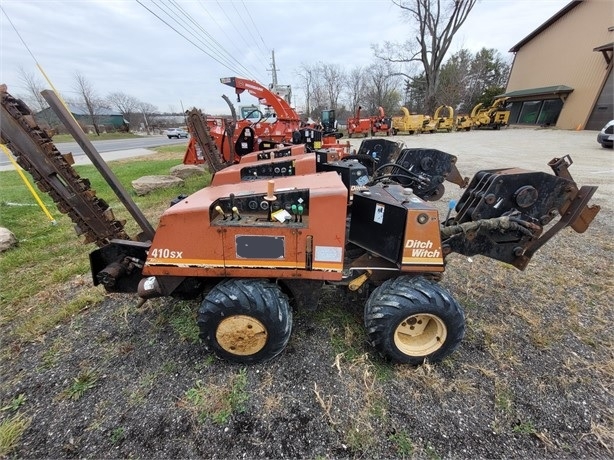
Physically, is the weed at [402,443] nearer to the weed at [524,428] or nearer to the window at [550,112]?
the weed at [524,428]

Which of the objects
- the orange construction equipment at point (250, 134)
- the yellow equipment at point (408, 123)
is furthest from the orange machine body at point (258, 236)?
the yellow equipment at point (408, 123)

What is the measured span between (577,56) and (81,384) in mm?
32938

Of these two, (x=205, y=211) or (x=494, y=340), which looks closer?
(x=205, y=211)

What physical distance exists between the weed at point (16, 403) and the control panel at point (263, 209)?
1.71 m

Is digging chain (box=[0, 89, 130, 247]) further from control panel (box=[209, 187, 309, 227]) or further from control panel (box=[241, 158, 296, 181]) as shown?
control panel (box=[241, 158, 296, 181])

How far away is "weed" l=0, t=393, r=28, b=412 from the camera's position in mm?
1947

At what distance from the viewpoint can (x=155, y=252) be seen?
2.04 meters

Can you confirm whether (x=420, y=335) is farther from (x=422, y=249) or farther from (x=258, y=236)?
(x=258, y=236)

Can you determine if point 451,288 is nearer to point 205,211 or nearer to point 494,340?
point 494,340

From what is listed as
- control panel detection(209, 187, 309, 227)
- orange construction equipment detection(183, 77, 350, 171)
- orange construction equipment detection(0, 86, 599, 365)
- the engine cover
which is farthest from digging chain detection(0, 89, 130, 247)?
orange construction equipment detection(183, 77, 350, 171)

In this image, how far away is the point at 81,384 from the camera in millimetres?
2104

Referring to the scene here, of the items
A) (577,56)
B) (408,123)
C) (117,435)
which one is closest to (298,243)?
(117,435)

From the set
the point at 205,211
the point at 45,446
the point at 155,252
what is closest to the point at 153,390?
the point at 45,446

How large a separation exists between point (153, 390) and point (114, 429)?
28cm
